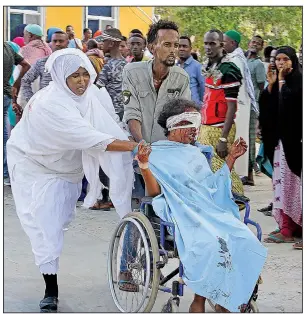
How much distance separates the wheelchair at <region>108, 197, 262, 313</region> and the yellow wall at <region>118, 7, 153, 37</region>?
13.9m

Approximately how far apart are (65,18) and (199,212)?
1275 cm

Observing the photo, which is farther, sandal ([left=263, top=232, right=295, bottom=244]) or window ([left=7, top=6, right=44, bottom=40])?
window ([left=7, top=6, right=44, bottom=40])

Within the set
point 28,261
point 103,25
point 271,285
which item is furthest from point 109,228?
point 103,25

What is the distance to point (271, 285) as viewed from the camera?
5.60m

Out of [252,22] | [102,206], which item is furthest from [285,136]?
[252,22]

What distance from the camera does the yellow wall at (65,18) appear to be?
16375 mm

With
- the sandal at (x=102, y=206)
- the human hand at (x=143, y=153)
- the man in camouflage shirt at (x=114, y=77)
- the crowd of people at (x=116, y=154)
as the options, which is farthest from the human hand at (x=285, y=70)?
the sandal at (x=102, y=206)

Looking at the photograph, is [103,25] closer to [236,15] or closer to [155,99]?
[236,15]

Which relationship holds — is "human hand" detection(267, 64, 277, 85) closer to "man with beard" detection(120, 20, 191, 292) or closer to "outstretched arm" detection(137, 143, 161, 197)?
"man with beard" detection(120, 20, 191, 292)

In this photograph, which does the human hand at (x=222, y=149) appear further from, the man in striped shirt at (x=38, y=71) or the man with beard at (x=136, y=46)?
the man in striped shirt at (x=38, y=71)

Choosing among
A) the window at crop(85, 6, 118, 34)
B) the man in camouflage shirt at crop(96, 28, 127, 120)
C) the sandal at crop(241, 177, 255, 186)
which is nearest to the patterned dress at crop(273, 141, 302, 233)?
the man in camouflage shirt at crop(96, 28, 127, 120)

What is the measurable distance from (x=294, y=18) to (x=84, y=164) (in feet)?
47.1

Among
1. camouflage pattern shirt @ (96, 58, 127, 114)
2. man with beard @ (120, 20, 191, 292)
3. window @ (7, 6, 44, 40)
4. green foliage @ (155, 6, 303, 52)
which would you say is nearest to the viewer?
man with beard @ (120, 20, 191, 292)

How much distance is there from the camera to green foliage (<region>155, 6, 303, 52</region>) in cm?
1847
